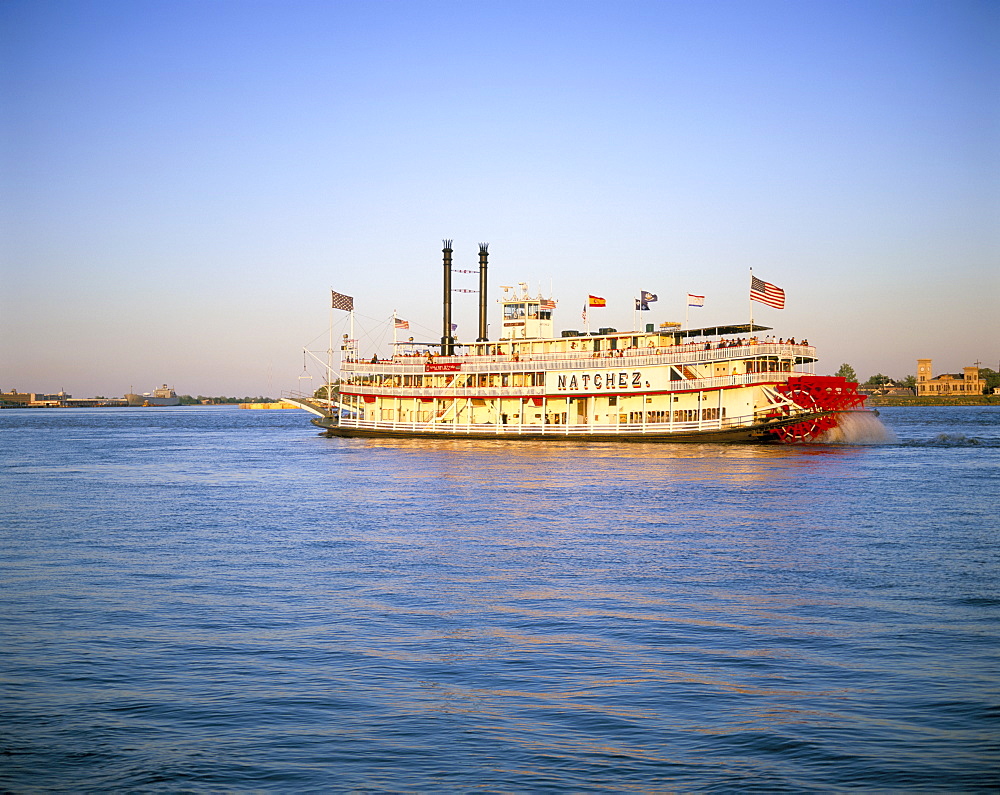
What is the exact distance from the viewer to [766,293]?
5972 centimetres

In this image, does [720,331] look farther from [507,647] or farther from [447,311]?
[507,647]

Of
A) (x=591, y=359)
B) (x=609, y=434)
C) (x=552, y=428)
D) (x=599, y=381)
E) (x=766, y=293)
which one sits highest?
(x=766, y=293)

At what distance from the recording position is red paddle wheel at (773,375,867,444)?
6550 cm

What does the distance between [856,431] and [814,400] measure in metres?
7.17

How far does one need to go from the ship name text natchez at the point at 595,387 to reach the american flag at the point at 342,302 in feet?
0.32

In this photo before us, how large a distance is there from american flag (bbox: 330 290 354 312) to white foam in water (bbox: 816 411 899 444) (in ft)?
130

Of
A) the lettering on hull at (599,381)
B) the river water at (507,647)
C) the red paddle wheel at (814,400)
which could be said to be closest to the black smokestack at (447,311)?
the lettering on hull at (599,381)

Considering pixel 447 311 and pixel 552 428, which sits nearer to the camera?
pixel 552 428

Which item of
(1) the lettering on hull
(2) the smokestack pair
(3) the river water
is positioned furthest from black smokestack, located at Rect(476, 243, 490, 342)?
(3) the river water

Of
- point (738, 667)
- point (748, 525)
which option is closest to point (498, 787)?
point (738, 667)

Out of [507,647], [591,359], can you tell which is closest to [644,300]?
[591,359]

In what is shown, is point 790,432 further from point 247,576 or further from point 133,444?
point 133,444

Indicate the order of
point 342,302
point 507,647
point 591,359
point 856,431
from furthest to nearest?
point 342,302, point 591,359, point 856,431, point 507,647

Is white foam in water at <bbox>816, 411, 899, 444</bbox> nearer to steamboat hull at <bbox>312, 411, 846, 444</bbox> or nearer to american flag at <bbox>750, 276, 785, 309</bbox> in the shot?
steamboat hull at <bbox>312, 411, 846, 444</bbox>
